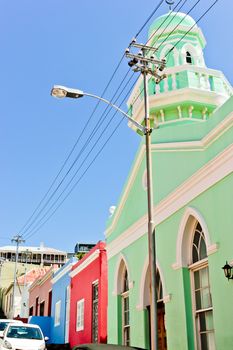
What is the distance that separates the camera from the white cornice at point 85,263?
19109mm

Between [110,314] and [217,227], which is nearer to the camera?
[217,227]

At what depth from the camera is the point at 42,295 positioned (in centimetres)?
3269

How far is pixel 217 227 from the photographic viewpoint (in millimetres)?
→ 10062

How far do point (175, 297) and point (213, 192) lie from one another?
9.53 feet

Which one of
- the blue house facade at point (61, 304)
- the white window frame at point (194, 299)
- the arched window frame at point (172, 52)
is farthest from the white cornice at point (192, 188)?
the blue house facade at point (61, 304)

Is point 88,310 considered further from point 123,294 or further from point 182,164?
point 182,164

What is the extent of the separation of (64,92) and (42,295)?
956 inches

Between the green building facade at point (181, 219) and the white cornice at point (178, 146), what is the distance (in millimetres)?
25

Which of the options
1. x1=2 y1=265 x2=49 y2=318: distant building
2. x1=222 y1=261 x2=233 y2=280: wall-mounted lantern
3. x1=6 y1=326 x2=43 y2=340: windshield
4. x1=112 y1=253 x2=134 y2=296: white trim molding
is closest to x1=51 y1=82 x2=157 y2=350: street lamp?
x1=222 y1=261 x2=233 y2=280: wall-mounted lantern

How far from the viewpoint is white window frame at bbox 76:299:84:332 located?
20.4 meters

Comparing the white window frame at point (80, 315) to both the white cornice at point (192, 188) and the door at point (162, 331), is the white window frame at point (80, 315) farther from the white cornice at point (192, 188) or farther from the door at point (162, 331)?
the door at point (162, 331)

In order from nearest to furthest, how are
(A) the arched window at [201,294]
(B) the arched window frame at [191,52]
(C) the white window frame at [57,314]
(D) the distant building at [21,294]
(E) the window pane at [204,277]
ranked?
1. (A) the arched window at [201,294]
2. (E) the window pane at [204,277]
3. (B) the arched window frame at [191,52]
4. (C) the white window frame at [57,314]
5. (D) the distant building at [21,294]

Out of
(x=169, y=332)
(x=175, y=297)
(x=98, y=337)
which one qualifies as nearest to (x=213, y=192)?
(x=175, y=297)

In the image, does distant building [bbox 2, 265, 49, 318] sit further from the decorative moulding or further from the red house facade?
the decorative moulding
